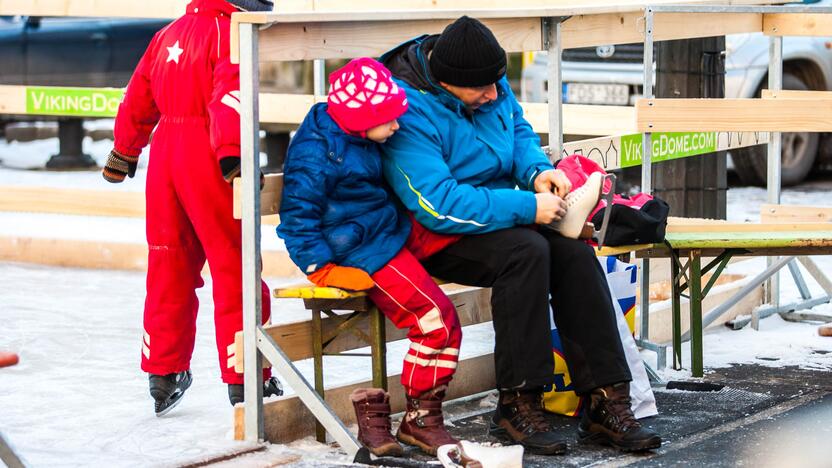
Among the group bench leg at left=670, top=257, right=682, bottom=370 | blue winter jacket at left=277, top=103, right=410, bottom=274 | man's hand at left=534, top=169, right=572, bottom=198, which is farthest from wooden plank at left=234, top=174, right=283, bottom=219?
bench leg at left=670, top=257, right=682, bottom=370

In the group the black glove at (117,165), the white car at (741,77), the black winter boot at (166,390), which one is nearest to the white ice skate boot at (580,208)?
the black winter boot at (166,390)

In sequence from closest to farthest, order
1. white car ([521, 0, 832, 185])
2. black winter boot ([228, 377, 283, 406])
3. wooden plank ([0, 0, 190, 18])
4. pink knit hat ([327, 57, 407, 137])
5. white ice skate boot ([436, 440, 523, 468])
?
white ice skate boot ([436, 440, 523, 468]) < pink knit hat ([327, 57, 407, 137]) < black winter boot ([228, 377, 283, 406]) < wooden plank ([0, 0, 190, 18]) < white car ([521, 0, 832, 185])

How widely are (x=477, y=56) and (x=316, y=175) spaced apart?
2.04 feet

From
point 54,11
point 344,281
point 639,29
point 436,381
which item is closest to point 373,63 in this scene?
point 344,281

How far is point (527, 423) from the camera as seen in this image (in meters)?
4.50

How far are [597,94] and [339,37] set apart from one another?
747cm

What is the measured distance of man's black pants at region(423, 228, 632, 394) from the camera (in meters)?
4.41

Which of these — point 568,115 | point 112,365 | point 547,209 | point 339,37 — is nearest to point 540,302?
point 547,209

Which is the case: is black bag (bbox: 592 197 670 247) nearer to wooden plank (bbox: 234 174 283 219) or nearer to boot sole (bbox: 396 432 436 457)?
boot sole (bbox: 396 432 436 457)

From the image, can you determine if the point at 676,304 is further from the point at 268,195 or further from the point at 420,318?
the point at 268,195

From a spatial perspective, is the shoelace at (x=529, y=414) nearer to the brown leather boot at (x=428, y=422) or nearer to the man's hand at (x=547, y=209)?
the brown leather boot at (x=428, y=422)

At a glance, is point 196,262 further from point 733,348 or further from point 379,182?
point 733,348

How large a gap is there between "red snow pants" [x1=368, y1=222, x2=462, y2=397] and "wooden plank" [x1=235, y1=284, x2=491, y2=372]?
0.68 ft

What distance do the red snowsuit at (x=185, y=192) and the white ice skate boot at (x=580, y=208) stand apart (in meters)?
1.05
